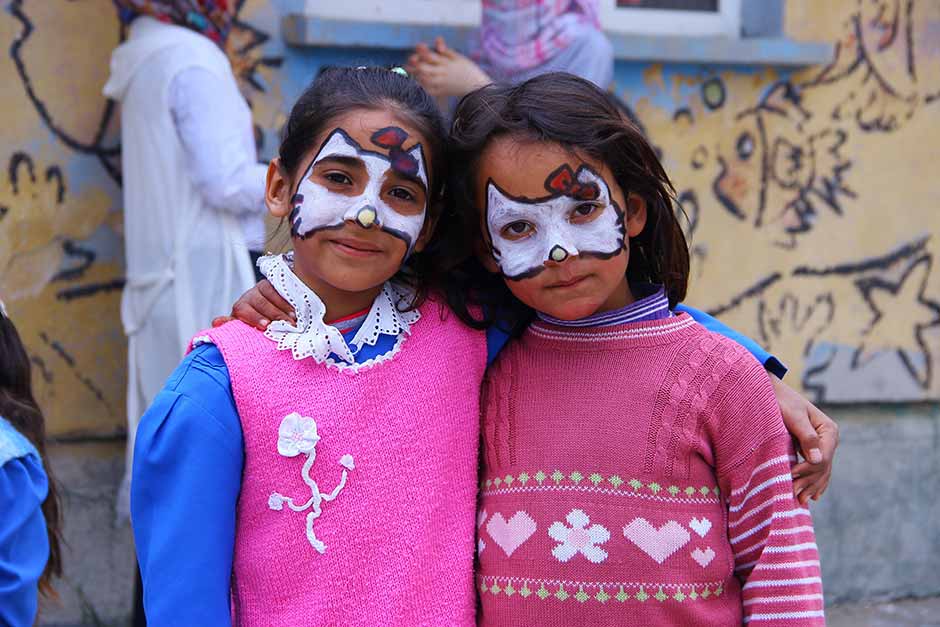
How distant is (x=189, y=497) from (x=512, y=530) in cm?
55

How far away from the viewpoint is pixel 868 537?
504cm

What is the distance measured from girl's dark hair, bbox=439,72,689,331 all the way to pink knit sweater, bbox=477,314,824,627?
7.8 inches

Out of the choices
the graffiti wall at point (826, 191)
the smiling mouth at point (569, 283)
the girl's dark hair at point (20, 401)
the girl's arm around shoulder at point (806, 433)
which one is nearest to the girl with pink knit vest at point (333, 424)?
the smiling mouth at point (569, 283)

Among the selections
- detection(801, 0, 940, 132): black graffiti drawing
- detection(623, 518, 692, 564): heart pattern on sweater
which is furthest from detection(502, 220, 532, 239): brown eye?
detection(801, 0, 940, 132): black graffiti drawing

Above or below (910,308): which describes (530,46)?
above

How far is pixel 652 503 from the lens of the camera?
1.98m

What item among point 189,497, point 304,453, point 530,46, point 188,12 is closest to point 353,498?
point 304,453

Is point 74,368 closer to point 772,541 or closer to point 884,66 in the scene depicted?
point 772,541

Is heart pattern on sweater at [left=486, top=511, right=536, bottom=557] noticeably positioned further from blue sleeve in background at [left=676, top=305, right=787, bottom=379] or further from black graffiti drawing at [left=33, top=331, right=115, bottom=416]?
black graffiti drawing at [left=33, top=331, right=115, bottom=416]

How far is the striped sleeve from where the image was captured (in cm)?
188

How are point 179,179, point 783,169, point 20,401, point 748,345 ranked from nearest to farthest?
point 748,345
point 20,401
point 179,179
point 783,169

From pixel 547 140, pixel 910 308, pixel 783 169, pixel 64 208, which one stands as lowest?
pixel 910 308

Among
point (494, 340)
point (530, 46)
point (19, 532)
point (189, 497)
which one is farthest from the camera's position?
point (530, 46)

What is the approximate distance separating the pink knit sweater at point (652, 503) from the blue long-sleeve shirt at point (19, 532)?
1046 millimetres
